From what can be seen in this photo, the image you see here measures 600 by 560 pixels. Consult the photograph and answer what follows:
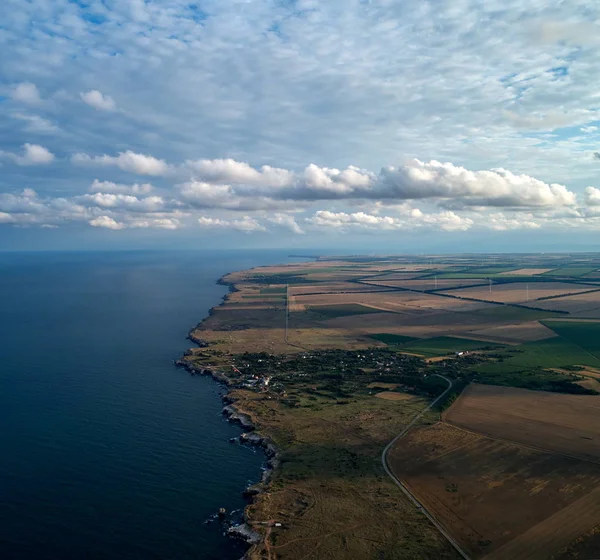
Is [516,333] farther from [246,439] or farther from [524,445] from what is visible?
[246,439]

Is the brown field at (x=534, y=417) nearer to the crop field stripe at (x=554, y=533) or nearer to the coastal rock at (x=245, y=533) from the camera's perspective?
the crop field stripe at (x=554, y=533)

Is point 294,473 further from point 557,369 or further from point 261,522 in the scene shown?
point 557,369

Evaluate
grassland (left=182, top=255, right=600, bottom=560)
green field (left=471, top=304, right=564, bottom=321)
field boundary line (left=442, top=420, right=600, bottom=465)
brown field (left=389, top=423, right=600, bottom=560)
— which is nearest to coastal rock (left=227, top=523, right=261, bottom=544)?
grassland (left=182, top=255, right=600, bottom=560)

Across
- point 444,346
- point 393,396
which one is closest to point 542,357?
point 444,346

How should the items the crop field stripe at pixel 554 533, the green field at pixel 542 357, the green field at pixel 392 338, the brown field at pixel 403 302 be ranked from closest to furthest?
the crop field stripe at pixel 554 533 → the green field at pixel 542 357 → the green field at pixel 392 338 → the brown field at pixel 403 302

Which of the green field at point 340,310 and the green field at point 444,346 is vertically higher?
the green field at point 340,310

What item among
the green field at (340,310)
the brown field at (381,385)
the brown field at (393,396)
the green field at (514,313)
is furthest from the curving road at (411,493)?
the green field at (340,310)

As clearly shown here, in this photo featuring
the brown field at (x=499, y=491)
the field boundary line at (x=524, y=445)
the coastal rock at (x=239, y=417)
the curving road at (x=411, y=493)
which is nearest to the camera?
the curving road at (x=411, y=493)
